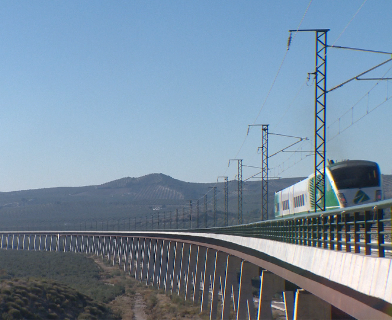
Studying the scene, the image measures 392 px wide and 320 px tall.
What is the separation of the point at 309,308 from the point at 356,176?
1289 cm

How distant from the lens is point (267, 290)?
843 inches

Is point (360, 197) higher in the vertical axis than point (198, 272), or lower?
higher

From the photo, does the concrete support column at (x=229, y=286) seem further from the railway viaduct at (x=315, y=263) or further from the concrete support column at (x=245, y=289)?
the concrete support column at (x=245, y=289)

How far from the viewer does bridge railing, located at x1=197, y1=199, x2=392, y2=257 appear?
8953 mm

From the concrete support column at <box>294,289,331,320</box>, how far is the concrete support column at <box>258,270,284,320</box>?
6.72 m

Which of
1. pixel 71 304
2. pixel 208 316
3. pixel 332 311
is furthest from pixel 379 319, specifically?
pixel 208 316

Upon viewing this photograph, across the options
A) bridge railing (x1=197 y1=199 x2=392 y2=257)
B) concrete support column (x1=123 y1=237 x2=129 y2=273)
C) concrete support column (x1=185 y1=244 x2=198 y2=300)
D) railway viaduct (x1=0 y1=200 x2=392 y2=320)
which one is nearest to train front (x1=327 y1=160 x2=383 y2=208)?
railway viaduct (x1=0 y1=200 x2=392 y2=320)

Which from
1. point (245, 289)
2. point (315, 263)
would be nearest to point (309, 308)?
point (315, 263)

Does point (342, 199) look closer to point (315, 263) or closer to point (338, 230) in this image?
point (315, 263)

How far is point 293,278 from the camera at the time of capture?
16.1m

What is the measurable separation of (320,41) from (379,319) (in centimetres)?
1785

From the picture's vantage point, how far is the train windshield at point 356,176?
26.1m

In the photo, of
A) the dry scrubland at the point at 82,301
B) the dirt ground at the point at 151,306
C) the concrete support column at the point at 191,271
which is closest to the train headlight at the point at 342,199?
the dry scrubland at the point at 82,301

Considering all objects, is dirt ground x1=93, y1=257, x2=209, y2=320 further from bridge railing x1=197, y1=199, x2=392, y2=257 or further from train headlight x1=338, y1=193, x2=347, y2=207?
train headlight x1=338, y1=193, x2=347, y2=207
